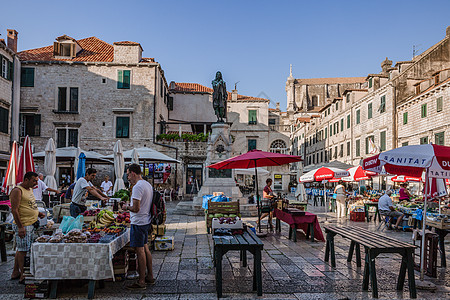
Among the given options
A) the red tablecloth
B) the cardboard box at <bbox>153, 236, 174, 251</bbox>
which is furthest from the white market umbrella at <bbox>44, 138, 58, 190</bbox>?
the red tablecloth

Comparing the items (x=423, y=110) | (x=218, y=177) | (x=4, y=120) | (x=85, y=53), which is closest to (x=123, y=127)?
(x=85, y=53)

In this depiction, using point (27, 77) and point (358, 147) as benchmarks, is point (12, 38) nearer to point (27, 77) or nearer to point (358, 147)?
point (27, 77)

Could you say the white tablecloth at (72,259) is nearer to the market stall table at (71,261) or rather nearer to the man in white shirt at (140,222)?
the market stall table at (71,261)

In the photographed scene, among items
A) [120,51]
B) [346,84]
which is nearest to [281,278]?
[120,51]

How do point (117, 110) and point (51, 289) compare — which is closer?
point (51, 289)

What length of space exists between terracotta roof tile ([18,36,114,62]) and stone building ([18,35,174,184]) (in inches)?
3.1

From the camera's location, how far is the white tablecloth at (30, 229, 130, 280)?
192 inches

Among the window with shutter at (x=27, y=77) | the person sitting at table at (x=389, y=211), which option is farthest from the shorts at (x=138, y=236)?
the window with shutter at (x=27, y=77)

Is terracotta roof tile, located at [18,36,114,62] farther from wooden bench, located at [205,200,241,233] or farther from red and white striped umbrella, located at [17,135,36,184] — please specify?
wooden bench, located at [205,200,241,233]

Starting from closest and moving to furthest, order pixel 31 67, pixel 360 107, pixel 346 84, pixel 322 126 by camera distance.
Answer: pixel 31 67, pixel 360 107, pixel 322 126, pixel 346 84

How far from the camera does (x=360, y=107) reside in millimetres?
31312

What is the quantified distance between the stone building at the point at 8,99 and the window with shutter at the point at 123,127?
6.88 m

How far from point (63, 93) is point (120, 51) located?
18.1 feet

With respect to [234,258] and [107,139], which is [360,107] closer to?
[107,139]
